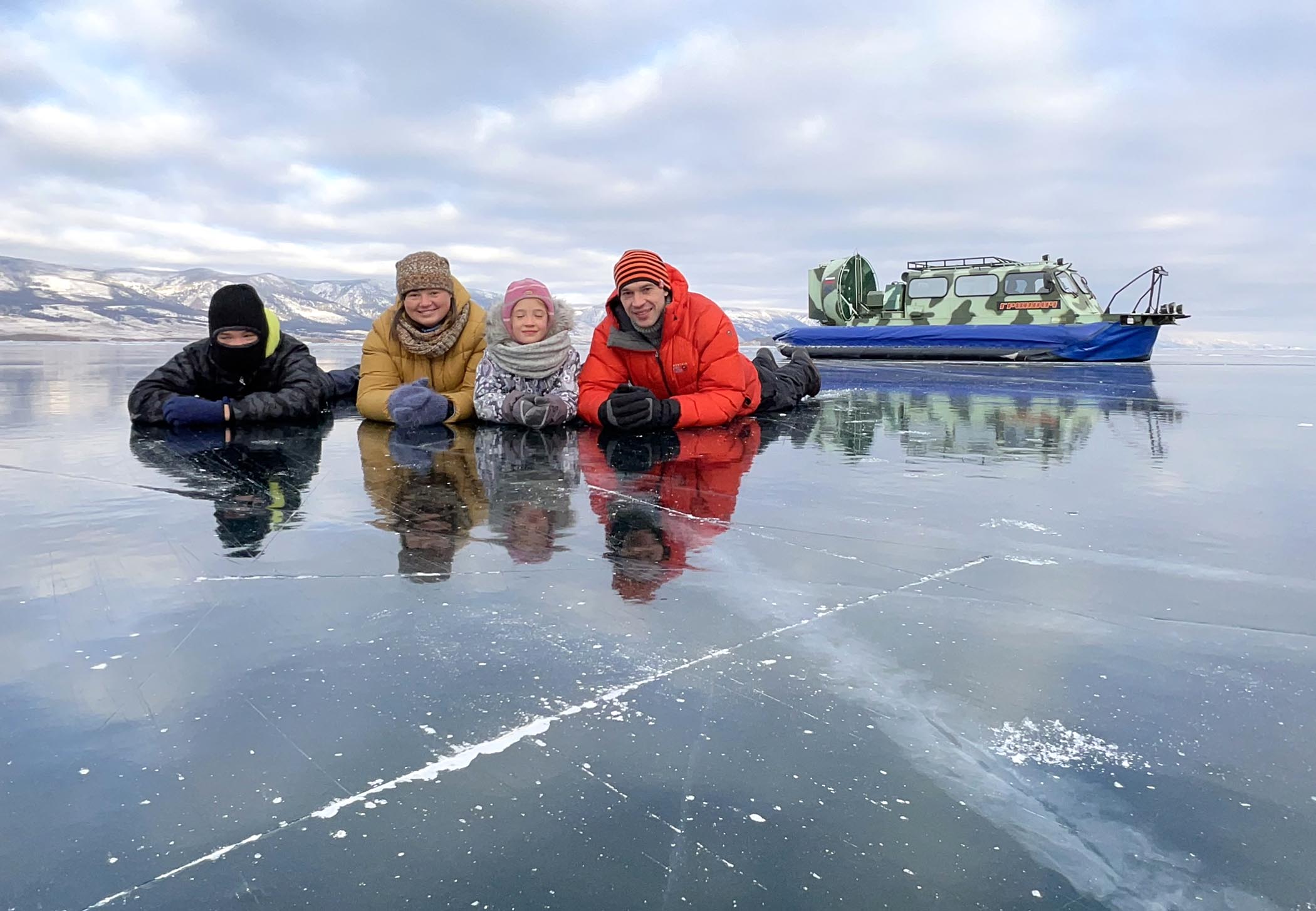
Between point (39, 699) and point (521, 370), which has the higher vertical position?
point (521, 370)

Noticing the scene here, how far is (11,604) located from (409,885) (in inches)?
55.4

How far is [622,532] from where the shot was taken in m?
2.35

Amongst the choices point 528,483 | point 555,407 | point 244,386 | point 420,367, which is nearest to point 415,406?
point 420,367

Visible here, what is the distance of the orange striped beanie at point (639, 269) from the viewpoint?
13.7 feet

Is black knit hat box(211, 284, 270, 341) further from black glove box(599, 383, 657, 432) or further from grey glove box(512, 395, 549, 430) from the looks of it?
black glove box(599, 383, 657, 432)

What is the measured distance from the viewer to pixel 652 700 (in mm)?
1265

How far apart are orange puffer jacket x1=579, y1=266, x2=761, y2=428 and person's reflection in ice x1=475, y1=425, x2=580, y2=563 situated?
1.35 ft

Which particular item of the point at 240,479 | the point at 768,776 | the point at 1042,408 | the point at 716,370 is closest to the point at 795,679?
the point at 768,776

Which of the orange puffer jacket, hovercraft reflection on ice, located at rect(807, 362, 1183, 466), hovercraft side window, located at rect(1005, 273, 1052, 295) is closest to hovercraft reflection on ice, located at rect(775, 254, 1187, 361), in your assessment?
hovercraft side window, located at rect(1005, 273, 1052, 295)

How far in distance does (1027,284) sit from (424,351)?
1437cm

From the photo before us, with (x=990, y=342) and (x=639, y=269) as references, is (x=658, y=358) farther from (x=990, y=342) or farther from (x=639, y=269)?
(x=990, y=342)

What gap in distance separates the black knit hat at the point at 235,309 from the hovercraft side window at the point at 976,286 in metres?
15.1

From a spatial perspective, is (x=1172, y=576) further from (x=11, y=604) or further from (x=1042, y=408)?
(x=1042, y=408)

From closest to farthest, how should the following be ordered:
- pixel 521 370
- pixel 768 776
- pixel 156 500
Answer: pixel 768 776, pixel 156 500, pixel 521 370
